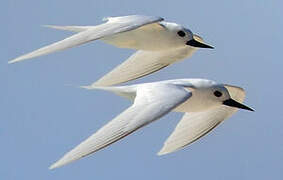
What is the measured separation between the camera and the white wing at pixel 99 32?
11.1 feet

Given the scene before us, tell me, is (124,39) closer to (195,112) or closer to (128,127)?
(195,112)

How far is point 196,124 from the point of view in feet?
13.6

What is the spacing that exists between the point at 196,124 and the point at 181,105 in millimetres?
246

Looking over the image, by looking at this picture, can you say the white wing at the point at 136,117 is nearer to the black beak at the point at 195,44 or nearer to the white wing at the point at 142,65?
the black beak at the point at 195,44

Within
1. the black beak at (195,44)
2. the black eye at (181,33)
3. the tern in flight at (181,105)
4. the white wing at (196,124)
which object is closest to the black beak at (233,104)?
the tern in flight at (181,105)

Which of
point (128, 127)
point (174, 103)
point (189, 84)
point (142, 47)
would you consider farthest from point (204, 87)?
point (128, 127)

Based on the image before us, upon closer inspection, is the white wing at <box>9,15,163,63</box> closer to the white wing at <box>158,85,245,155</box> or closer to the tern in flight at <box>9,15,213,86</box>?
the tern in flight at <box>9,15,213,86</box>

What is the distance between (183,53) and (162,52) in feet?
0.49

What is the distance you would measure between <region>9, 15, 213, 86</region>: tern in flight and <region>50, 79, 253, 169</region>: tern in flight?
1.09 ft

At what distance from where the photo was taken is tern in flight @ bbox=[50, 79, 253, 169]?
9.74 ft

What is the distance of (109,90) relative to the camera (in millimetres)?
4008

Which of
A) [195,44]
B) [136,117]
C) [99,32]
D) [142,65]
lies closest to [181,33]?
[195,44]

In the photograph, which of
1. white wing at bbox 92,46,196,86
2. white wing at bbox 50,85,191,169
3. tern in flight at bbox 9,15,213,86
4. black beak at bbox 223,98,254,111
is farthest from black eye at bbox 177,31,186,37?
white wing at bbox 50,85,191,169

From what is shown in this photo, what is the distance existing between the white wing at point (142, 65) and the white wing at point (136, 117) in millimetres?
796
